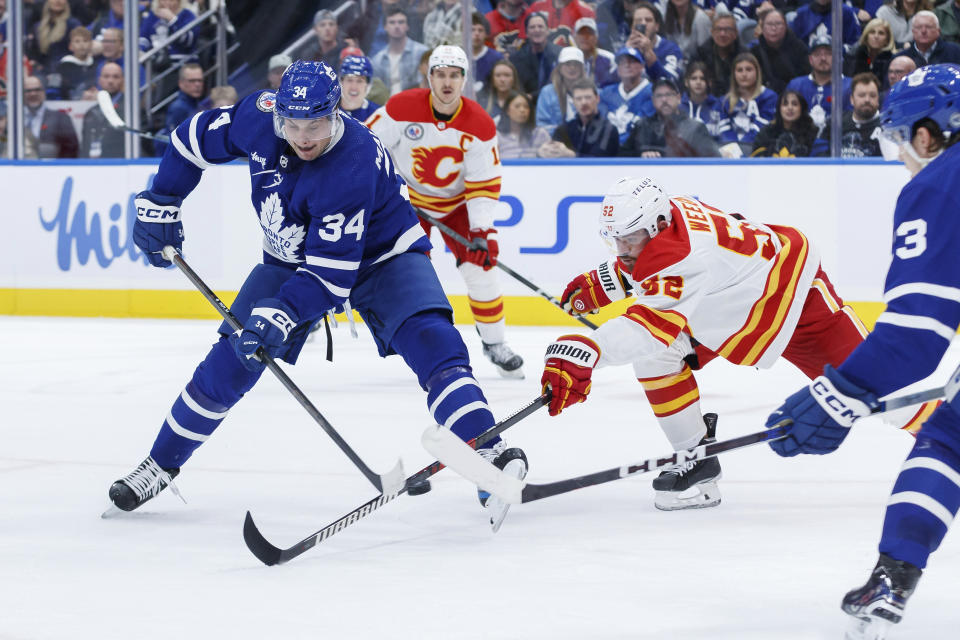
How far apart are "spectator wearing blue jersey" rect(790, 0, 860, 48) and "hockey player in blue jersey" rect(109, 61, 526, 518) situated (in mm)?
3939

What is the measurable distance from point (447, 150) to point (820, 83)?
218cm

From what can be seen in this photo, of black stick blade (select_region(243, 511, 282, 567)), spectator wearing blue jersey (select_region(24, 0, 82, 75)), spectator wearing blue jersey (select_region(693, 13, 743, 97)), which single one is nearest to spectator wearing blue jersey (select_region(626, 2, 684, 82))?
spectator wearing blue jersey (select_region(693, 13, 743, 97))

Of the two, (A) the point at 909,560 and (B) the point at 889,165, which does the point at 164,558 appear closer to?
(A) the point at 909,560

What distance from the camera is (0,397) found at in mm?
4543

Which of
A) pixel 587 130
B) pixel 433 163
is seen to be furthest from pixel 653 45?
pixel 433 163

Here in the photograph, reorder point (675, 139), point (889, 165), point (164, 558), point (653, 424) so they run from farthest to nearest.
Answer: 1. point (675, 139)
2. point (889, 165)
3. point (653, 424)
4. point (164, 558)

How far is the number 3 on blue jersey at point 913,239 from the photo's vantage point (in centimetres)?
175

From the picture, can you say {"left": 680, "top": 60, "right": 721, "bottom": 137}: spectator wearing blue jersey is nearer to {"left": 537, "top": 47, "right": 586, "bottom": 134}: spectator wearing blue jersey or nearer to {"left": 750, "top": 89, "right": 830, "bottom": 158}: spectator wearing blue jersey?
{"left": 750, "top": 89, "right": 830, "bottom": 158}: spectator wearing blue jersey

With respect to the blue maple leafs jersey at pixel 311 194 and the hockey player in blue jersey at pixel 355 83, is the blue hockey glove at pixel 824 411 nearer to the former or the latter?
the blue maple leafs jersey at pixel 311 194

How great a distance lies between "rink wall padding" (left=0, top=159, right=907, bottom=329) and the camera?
6000 millimetres

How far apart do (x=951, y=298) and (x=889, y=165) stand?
4.40 meters

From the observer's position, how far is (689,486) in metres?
2.84

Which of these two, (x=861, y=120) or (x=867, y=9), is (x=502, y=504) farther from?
(x=867, y=9)

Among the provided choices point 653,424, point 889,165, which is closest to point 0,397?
point 653,424
